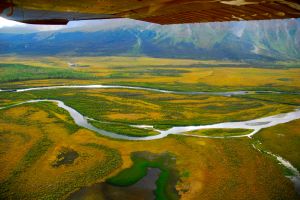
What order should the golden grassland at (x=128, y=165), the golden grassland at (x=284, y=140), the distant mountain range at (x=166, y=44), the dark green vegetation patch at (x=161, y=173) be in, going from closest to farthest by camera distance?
the golden grassland at (x=128, y=165)
the dark green vegetation patch at (x=161, y=173)
the golden grassland at (x=284, y=140)
the distant mountain range at (x=166, y=44)

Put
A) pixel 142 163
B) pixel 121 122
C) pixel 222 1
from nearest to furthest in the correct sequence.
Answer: pixel 222 1
pixel 142 163
pixel 121 122

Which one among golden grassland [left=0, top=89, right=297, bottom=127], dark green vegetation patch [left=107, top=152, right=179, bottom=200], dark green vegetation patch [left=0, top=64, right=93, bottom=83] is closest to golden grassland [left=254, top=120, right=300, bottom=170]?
golden grassland [left=0, top=89, right=297, bottom=127]

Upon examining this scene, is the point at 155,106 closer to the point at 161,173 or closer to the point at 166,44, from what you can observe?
the point at 161,173

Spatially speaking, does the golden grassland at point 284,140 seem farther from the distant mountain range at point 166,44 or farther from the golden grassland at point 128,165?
the distant mountain range at point 166,44

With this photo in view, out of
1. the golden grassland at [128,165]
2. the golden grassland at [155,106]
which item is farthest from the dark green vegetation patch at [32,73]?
the golden grassland at [128,165]

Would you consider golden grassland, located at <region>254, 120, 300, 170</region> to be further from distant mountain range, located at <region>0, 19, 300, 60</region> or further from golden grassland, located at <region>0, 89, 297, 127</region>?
distant mountain range, located at <region>0, 19, 300, 60</region>

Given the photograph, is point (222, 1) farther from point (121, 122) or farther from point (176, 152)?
point (121, 122)

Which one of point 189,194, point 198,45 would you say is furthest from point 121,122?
point 198,45

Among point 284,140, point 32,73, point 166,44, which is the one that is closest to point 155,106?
point 284,140
